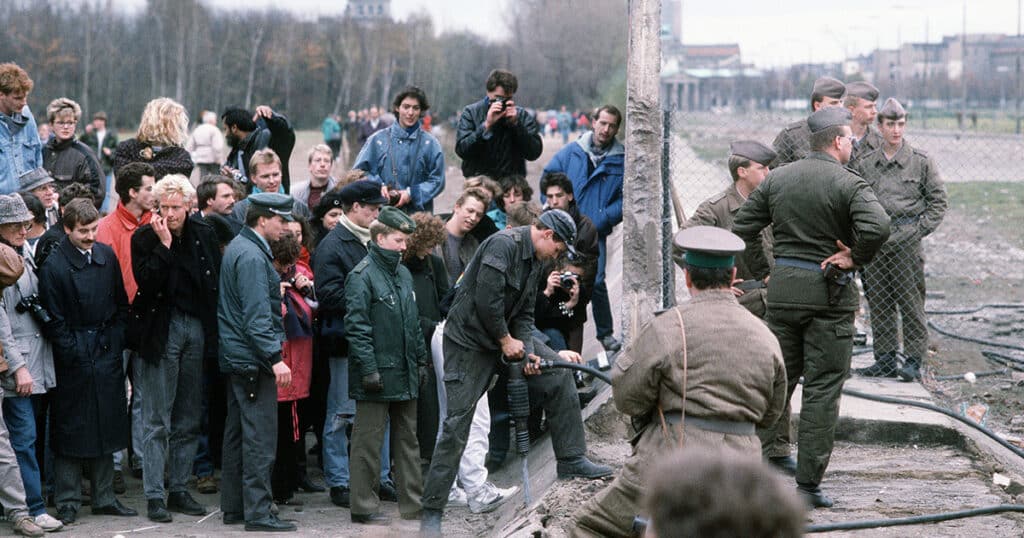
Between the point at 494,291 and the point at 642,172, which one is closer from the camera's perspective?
the point at 494,291

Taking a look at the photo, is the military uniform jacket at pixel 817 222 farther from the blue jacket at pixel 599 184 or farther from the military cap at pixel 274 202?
the blue jacket at pixel 599 184

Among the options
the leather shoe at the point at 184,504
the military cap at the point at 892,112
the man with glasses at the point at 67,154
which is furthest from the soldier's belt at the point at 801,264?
the man with glasses at the point at 67,154

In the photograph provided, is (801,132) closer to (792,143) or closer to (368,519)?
(792,143)

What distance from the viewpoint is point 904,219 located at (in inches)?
386

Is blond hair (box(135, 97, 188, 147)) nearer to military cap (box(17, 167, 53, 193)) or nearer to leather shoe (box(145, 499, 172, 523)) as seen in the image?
military cap (box(17, 167, 53, 193))

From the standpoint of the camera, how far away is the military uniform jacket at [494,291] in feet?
24.0

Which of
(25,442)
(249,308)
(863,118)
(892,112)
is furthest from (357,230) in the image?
(892,112)

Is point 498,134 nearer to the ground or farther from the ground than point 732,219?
farther from the ground

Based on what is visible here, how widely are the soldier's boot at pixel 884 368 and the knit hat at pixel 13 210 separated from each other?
677 centimetres

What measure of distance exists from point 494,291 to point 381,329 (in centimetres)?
90

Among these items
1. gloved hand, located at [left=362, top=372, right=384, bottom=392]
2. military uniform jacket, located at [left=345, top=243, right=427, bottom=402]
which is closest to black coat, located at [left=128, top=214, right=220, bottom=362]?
military uniform jacket, located at [left=345, top=243, right=427, bottom=402]

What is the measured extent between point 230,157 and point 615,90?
35.5m

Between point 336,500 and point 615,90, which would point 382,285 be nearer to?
point 336,500

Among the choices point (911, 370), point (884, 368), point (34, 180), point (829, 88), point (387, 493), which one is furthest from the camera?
point (884, 368)
